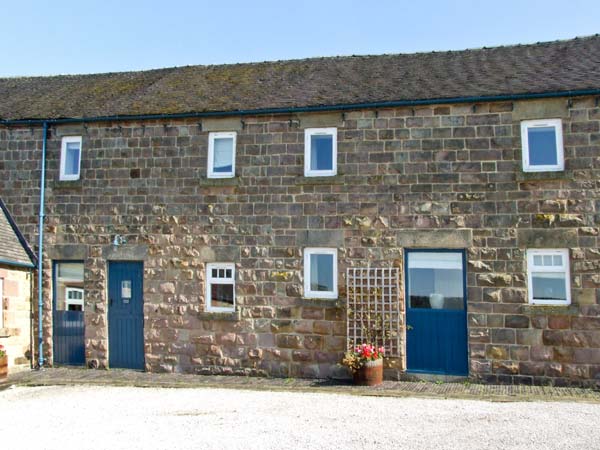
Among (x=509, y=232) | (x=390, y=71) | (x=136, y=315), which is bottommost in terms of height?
(x=136, y=315)

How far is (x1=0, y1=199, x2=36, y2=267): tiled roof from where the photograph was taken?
13.5m

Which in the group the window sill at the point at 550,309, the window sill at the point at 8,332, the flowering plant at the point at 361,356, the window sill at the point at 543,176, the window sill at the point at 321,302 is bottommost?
the flowering plant at the point at 361,356

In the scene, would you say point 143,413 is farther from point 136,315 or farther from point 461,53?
point 461,53

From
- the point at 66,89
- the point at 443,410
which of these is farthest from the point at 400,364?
the point at 66,89

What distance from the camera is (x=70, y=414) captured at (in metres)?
10.0

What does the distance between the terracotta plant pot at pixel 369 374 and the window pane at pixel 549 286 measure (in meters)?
3.14

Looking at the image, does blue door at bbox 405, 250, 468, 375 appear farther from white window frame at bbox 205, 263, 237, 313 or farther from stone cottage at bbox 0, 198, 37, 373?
stone cottage at bbox 0, 198, 37, 373

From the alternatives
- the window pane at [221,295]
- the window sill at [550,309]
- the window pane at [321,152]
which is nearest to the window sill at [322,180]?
the window pane at [321,152]

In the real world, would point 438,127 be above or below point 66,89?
below

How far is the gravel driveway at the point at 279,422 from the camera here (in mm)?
8250

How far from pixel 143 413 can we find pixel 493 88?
856 cm

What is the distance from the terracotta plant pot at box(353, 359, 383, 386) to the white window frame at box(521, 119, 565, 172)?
4524mm

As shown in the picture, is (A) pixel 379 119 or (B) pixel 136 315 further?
(B) pixel 136 315

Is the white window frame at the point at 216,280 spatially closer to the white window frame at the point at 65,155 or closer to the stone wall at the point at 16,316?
the white window frame at the point at 65,155
